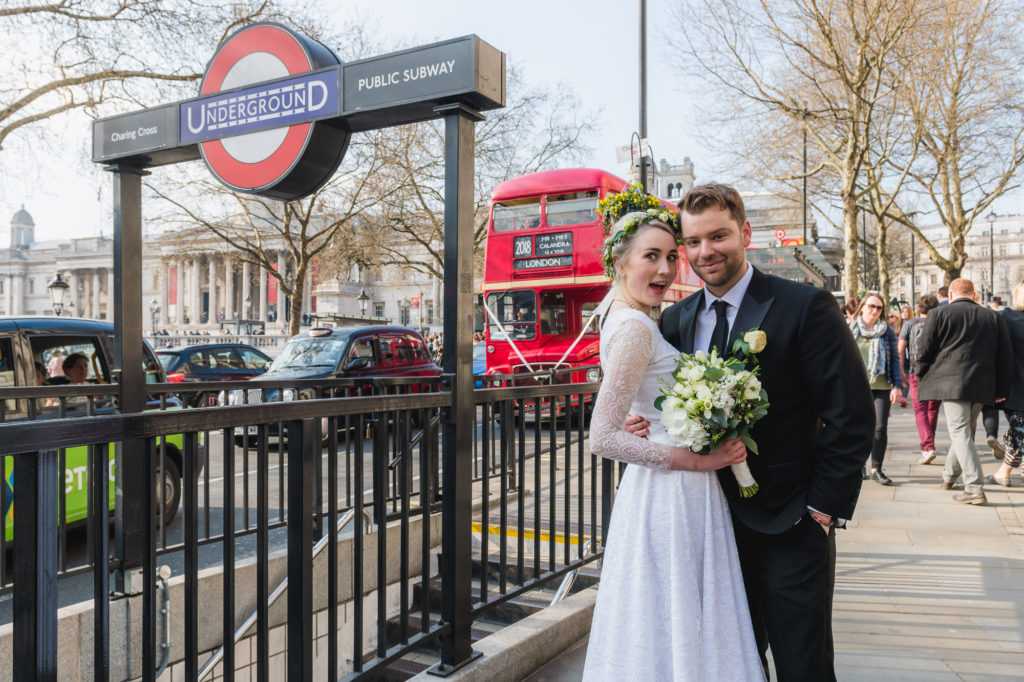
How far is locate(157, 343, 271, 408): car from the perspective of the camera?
14.3 meters

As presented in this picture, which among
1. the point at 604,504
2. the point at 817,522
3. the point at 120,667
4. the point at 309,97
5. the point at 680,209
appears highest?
the point at 309,97

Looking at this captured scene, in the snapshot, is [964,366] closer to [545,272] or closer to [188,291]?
[545,272]

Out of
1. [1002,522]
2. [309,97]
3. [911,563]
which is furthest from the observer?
[1002,522]

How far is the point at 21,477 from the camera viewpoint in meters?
1.65

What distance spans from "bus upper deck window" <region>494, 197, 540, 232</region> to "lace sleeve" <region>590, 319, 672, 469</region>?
1164 cm

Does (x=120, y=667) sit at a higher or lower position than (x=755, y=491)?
lower

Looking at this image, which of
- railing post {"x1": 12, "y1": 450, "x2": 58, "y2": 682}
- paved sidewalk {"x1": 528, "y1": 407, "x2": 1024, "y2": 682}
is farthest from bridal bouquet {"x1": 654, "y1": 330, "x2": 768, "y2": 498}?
paved sidewalk {"x1": 528, "y1": 407, "x2": 1024, "y2": 682}

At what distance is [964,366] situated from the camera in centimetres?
711

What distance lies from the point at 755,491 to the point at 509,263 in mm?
11965

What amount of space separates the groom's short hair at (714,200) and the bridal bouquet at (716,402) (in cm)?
38

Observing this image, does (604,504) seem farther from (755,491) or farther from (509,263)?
(509,263)

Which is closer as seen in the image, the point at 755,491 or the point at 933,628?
the point at 755,491

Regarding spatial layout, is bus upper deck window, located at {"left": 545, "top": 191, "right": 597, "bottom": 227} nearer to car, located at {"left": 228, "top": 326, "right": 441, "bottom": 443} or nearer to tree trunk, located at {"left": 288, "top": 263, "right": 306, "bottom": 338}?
car, located at {"left": 228, "top": 326, "right": 441, "bottom": 443}

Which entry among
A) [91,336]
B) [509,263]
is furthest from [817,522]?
[509,263]
